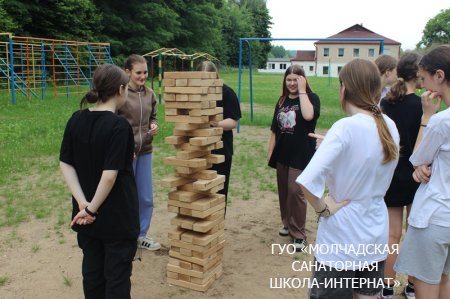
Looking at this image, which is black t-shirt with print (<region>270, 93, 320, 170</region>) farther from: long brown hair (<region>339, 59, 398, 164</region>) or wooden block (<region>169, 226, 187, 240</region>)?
long brown hair (<region>339, 59, 398, 164</region>)

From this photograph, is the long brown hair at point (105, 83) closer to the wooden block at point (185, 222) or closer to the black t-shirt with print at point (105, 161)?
the black t-shirt with print at point (105, 161)

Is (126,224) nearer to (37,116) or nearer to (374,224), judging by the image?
(374,224)

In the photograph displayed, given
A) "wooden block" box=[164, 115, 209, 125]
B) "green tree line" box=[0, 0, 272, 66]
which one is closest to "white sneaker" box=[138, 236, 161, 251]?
"wooden block" box=[164, 115, 209, 125]

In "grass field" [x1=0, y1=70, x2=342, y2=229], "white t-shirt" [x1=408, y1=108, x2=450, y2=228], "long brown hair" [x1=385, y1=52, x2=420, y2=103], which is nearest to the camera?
"white t-shirt" [x1=408, y1=108, x2=450, y2=228]

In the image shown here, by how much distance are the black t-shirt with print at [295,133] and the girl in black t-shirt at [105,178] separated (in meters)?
2.01

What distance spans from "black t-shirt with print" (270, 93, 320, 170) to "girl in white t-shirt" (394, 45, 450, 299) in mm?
1737

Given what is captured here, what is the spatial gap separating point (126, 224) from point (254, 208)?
318 cm

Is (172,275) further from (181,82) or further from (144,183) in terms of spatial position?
(181,82)

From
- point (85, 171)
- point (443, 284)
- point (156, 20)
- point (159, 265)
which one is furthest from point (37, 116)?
point (156, 20)

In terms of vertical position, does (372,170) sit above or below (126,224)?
above

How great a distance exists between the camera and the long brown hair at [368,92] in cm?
202

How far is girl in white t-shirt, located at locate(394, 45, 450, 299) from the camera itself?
2.25 metres

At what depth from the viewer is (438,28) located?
6081cm

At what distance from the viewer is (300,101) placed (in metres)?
4.00
